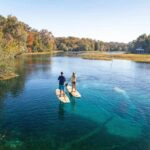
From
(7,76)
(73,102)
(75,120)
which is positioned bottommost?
(75,120)

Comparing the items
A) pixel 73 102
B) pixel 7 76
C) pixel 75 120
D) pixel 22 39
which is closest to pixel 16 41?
pixel 22 39

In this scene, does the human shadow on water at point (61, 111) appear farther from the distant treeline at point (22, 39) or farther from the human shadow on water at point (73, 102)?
the distant treeline at point (22, 39)

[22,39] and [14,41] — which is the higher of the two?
[22,39]

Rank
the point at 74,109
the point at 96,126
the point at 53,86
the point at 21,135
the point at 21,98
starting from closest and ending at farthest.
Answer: the point at 21,135 < the point at 96,126 < the point at 74,109 < the point at 21,98 < the point at 53,86

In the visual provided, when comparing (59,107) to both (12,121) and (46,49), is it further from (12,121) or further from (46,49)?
(46,49)

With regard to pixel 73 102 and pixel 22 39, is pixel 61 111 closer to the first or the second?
pixel 73 102

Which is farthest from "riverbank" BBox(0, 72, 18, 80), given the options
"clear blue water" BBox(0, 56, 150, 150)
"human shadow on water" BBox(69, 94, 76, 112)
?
"human shadow on water" BBox(69, 94, 76, 112)

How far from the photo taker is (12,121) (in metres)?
22.5

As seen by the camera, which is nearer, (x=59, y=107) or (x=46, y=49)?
(x=59, y=107)

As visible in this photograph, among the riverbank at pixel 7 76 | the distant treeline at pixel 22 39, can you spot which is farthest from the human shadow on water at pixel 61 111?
the distant treeline at pixel 22 39

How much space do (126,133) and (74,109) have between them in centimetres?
790

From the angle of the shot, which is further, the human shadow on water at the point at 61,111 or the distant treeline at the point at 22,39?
the distant treeline at the point at 22,39

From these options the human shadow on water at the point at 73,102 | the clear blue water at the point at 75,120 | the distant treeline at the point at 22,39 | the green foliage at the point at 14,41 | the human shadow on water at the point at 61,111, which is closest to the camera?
the clear blue water at the point at 75,120

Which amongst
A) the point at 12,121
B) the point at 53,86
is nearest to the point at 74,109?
the point at 12,121
